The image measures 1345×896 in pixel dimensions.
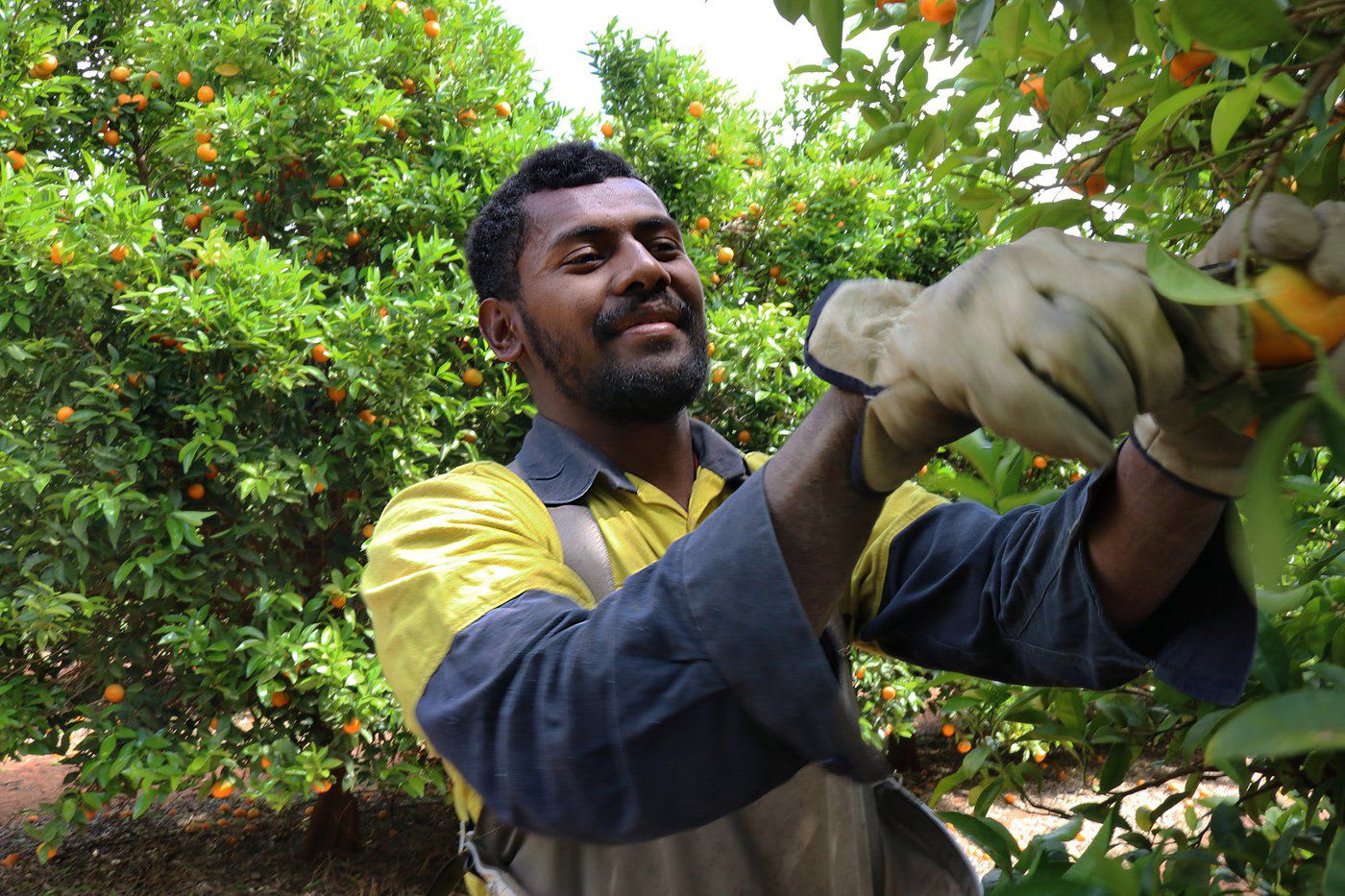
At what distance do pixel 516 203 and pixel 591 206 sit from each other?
0.25 metres

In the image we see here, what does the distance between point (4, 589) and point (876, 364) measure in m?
4.03

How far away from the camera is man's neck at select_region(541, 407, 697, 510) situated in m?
1.84

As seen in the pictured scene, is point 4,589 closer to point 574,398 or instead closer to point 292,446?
point 292,446

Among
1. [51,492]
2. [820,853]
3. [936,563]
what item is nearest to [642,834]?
[820,853]

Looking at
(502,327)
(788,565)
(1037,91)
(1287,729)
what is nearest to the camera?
(1287,729)

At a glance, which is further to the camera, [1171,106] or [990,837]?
[990,837]

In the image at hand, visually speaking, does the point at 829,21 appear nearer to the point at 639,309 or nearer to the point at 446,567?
the point at 446,567

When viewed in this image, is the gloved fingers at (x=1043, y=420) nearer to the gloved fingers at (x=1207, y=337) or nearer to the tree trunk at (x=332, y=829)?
the gloved fingers at (x=1207, y=337)

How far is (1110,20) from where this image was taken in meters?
1.06

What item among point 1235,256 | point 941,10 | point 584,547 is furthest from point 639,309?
point 1235,256

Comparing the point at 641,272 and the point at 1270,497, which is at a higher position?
the point at 641,272

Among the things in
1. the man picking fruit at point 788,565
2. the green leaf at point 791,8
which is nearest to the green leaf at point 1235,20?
the man picking fruit at point 788,565

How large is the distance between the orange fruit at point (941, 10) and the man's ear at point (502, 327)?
0.90 metres

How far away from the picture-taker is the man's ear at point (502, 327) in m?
2.04
